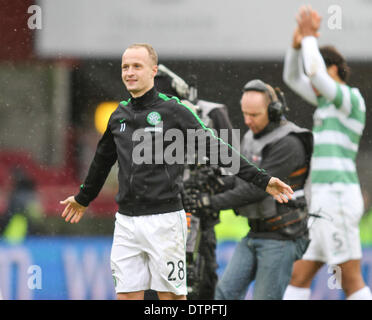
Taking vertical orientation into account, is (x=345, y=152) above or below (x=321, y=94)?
below

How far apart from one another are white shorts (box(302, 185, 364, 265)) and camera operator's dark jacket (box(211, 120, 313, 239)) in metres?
0.61

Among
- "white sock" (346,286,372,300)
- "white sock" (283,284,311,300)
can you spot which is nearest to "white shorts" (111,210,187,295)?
"white sock" (283,284,311,300)

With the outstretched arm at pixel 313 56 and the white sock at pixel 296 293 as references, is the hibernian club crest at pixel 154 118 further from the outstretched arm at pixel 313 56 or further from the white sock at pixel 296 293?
the white sock at pixel 296 293

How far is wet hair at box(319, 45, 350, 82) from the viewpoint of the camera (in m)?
5.35

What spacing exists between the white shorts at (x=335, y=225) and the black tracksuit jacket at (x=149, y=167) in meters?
1.61

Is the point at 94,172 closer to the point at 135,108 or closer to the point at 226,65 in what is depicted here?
the point at 135,108

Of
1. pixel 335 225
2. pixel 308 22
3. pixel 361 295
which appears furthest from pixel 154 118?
pixel 361 295

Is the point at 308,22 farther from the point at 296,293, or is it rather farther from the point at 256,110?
the point at 296,293

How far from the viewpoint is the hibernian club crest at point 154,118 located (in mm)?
3758

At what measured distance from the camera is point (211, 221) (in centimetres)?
482

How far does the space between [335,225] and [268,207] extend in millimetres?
872

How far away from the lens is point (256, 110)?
460cm

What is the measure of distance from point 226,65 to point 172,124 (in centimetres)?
212
